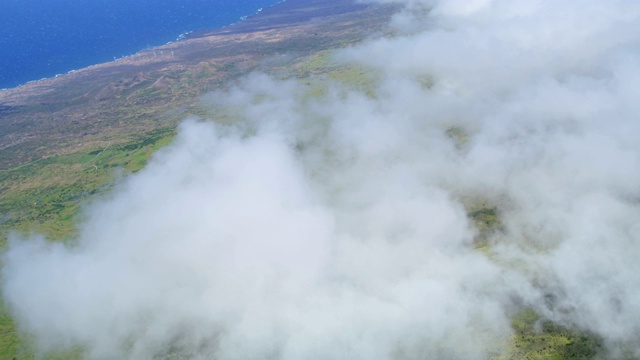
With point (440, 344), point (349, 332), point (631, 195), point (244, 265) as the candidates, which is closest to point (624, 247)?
point (631, 195)

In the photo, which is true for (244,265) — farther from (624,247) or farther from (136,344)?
(624,247)

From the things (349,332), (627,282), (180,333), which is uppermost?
(180,333)

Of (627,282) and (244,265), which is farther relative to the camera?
(244,265)

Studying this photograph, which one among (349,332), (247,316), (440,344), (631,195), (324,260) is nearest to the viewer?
(440,344)

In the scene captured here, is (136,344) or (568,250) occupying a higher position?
(136,344)

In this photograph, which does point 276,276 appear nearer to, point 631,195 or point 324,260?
point 324,260

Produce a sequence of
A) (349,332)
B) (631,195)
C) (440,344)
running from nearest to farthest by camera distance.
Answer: (440,344) < (349,332) < (631,195)

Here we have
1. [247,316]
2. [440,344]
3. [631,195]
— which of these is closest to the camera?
[440,344]

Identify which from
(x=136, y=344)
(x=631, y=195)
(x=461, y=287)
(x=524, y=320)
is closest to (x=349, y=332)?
(x=461, y=287)

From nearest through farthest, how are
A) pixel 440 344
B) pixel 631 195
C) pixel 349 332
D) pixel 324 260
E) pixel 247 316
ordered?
pixel 440 344
pixel 349 332
pixel 247 316
pixel 324 260
pixel 631 195
